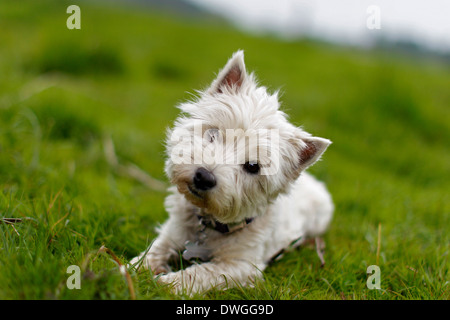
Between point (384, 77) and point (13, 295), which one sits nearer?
point (13, 295)

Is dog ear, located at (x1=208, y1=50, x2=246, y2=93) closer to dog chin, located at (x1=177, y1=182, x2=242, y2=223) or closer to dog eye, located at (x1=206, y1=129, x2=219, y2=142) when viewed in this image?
dog eye, located at (x1=206, y1=129, x2=219, y2=142)

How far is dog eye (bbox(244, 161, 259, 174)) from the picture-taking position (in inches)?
124

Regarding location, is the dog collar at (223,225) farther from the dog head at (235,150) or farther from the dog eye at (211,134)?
the dog eye at (211,134)

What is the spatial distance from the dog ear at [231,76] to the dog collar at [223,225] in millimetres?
1158

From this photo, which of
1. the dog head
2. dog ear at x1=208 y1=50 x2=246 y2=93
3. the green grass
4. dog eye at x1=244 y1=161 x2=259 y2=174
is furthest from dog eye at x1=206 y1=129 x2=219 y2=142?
the green grass

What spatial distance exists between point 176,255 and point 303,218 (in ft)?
5.36

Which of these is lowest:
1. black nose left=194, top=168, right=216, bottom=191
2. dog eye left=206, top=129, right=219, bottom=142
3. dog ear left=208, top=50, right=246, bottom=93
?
black nose left=194, top=168, right=216, bottom=191

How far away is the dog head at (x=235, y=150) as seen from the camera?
3.01 metres

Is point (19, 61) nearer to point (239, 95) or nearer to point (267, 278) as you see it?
point (239, 95)

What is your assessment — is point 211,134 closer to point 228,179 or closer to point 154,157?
point 228,179

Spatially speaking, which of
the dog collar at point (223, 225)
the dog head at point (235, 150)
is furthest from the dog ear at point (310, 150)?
the dog collar at point (223, 225)

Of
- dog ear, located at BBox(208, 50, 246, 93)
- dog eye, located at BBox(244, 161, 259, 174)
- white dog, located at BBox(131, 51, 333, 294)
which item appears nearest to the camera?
white dog, located at BBox(131, 51, 333, 294)

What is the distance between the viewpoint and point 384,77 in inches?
384
